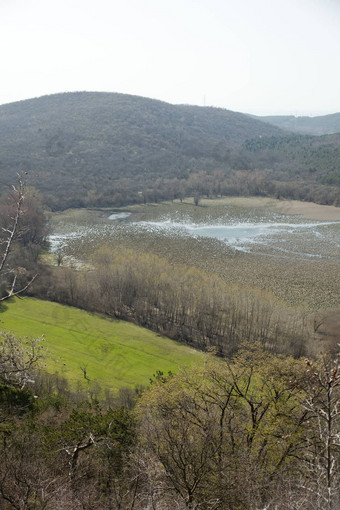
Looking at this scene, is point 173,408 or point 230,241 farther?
point 230,241

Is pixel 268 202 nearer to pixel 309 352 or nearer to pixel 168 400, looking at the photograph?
pixel 309 352

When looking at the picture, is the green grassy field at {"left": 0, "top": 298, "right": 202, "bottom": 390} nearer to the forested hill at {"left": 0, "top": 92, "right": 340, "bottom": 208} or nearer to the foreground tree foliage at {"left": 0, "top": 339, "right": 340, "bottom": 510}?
the foreground tree foliage at {"left": 0, "top": 339, "right": 340, "bottom": 510}

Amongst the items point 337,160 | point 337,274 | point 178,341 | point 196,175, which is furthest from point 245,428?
point 337,160

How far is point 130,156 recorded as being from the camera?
508 feet

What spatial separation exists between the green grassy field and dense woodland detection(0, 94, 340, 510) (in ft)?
6.61

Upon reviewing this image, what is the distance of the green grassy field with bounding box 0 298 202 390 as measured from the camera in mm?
33281

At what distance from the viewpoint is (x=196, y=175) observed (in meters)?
139

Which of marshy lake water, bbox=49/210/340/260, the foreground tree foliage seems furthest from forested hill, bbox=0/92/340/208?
the foreground tree foliage

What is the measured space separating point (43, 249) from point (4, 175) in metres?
55.6

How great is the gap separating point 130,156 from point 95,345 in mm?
126660

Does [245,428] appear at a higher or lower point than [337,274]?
higher

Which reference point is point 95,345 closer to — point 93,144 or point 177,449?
point 177,449

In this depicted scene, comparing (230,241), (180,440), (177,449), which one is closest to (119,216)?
(230,241)

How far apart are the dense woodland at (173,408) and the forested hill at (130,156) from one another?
177 feet
